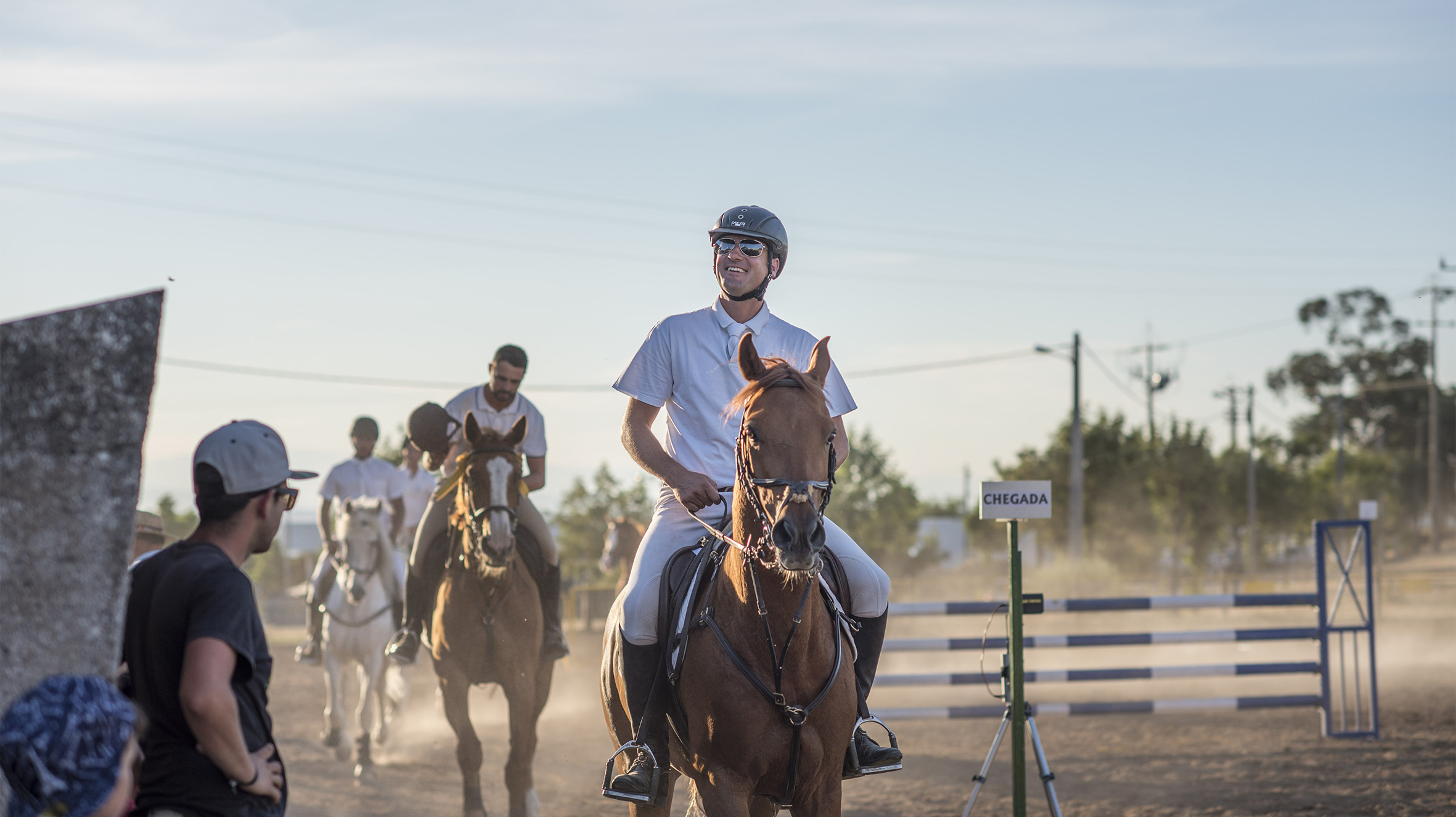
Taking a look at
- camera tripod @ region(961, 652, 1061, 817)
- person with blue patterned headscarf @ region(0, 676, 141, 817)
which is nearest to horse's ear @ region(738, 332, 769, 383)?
person with blue patterned headscarf @ region(0, 676, 141, 817)

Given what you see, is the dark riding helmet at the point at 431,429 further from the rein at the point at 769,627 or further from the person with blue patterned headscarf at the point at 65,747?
the person with blue patterned headscarf at the point at 65,747

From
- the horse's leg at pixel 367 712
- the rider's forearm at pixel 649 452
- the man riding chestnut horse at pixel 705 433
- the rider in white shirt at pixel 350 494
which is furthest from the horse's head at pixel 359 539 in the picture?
the rider's forearm at pixel 649 452

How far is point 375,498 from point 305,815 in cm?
386

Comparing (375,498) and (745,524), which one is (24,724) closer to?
(745,524)

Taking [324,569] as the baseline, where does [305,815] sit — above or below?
below

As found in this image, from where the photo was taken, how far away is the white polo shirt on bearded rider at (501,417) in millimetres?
9109

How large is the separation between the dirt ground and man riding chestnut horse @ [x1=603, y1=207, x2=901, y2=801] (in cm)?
476

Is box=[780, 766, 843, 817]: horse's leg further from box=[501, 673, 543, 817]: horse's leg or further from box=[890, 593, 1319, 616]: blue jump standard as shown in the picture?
box=[890, 593, 1319, 616]: blue jump standard

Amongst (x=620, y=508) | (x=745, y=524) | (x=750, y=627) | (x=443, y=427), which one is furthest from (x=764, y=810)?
(x=620, y=508)

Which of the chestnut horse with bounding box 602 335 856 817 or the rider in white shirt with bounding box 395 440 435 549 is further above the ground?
the rider in white shirt with bounding box 395 440 435 549

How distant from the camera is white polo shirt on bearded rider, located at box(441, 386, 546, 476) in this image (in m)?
9.11

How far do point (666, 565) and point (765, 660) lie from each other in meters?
0.74

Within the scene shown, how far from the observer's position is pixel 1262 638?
41.6 feet

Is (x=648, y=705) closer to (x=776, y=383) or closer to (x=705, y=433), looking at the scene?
(x=705, y=433)
